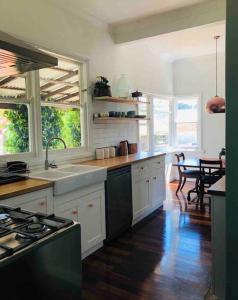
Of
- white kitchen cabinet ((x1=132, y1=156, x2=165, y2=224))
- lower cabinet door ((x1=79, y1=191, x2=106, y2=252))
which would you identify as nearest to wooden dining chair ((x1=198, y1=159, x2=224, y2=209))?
white kitchen cabinet ((x1=132, y1=156, x2=165, y2=224))

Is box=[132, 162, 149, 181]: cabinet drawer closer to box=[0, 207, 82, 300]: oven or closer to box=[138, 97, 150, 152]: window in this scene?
box=[138, 97, 150, 152]: window

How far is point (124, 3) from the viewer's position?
350 centimetres

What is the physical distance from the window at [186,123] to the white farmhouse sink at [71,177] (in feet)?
13.8

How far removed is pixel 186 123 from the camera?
6840 millimetres

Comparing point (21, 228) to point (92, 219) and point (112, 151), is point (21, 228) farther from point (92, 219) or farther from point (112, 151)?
point (112, 151)

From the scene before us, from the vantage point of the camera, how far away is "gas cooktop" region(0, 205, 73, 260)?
106cm

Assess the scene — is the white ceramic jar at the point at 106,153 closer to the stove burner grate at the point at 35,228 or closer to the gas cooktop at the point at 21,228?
the gas cooktop at the point at 21,228

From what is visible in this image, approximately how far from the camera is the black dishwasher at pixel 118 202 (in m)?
3.18

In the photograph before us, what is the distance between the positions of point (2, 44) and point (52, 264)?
3.68ft

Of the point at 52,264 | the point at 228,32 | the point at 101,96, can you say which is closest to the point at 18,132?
the point at 101,96

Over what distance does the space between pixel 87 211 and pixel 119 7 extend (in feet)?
8.98

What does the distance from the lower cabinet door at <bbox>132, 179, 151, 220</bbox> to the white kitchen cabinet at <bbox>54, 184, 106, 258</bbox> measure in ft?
2.53

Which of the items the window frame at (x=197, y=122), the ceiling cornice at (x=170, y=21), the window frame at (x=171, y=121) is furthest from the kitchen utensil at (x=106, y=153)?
the window frame at (x=197, y=122)

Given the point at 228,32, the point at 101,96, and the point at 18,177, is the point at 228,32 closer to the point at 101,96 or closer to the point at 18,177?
the point at 18,177
